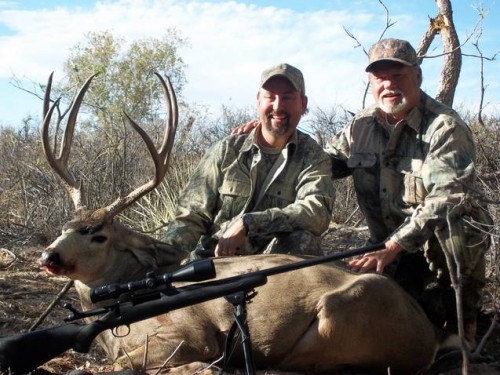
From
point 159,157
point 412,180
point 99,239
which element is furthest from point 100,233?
point 412,180

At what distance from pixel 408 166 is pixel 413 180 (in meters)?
0.15

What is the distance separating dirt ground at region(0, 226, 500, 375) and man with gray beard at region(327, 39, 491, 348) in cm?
33

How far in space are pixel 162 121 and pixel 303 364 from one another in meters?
12.1

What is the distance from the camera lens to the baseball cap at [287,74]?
6.31 m

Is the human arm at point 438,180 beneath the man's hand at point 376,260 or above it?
above

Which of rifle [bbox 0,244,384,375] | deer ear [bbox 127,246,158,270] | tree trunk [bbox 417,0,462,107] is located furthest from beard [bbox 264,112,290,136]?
tree trunk [bbox 417,0,462,107]

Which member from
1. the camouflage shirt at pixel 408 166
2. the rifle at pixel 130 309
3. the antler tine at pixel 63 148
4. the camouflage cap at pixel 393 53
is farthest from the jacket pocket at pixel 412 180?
the antler tine at pixel 63 148

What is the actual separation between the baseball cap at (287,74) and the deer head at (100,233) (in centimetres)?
122

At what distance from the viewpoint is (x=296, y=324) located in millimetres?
4895

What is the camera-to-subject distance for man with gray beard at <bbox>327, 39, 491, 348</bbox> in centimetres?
548

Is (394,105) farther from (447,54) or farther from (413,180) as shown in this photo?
(447,54)

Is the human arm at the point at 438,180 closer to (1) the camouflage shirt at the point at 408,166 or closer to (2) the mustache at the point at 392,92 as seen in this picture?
(1) the camouflage shirt at the point at 408,166

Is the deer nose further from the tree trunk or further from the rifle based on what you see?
the tree trunk

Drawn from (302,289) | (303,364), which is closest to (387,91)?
(302,289)
